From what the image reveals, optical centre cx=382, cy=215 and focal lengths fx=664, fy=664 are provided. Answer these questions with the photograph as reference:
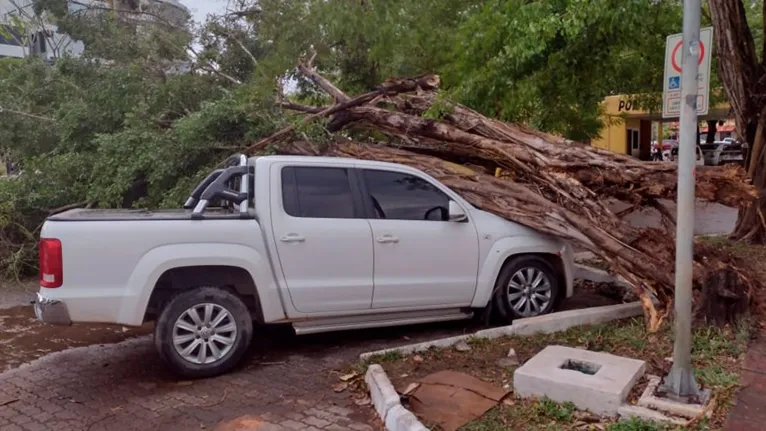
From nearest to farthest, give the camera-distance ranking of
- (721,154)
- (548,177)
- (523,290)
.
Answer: (523,290) < (548,177) < (721,154)

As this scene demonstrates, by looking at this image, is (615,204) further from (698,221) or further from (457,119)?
(698,221)

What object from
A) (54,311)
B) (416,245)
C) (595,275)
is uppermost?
(416,245)

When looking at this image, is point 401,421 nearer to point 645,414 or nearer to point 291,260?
point 645,414

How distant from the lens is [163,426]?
472 centimetres

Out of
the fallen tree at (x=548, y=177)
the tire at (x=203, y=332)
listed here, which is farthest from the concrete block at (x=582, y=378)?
the tire at (x=203, y=332)

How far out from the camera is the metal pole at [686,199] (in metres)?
4.32

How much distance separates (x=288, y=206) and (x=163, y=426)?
2.20 m

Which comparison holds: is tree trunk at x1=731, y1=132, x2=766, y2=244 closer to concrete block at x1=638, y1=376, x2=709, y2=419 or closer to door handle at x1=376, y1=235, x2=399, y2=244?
door handle at x1=376, y1=235, x2=399, y2=244

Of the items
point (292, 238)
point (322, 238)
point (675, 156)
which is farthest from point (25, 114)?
point (675, 156)

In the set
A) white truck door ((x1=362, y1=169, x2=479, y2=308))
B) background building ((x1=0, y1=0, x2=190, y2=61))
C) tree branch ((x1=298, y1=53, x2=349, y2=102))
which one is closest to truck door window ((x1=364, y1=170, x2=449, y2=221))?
white truck door ((x1=362, y1=169, x2=479, y2=308))

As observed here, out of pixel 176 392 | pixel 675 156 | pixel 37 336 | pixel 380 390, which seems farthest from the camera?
pixel 675 156

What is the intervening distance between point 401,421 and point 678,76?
2947mm

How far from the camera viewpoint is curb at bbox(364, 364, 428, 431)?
4305 millimetres

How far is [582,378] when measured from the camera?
470 cm
